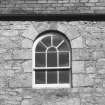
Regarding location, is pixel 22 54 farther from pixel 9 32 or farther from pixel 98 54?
pixel 98 54

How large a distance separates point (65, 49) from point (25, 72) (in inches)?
51.9

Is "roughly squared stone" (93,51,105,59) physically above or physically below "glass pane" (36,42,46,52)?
below

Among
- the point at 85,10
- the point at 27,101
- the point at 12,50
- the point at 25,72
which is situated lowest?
the point at 27,101

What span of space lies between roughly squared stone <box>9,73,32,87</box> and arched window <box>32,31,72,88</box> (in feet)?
0.80

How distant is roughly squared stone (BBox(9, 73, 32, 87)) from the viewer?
994 cm

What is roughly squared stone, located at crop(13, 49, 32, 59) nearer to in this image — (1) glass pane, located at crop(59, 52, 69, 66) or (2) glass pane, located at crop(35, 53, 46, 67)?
(2) glass pane, located at crop(35, 53, 46, 67)

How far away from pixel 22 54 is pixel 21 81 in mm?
752

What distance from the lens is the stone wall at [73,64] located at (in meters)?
9.88

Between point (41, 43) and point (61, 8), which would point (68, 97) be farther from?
point (61, 8)

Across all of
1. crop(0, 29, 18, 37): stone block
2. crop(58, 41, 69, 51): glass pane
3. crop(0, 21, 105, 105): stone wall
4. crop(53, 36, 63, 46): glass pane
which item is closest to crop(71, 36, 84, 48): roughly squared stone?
crop(0, 21, 105, 105): stone wall

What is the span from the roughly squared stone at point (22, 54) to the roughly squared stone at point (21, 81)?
505 mm

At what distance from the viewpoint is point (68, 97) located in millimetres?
9898

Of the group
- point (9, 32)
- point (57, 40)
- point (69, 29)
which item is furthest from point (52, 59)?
point (9, 32)

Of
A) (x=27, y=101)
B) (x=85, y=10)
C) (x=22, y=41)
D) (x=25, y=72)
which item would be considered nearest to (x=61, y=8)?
(x=85, y=10)
